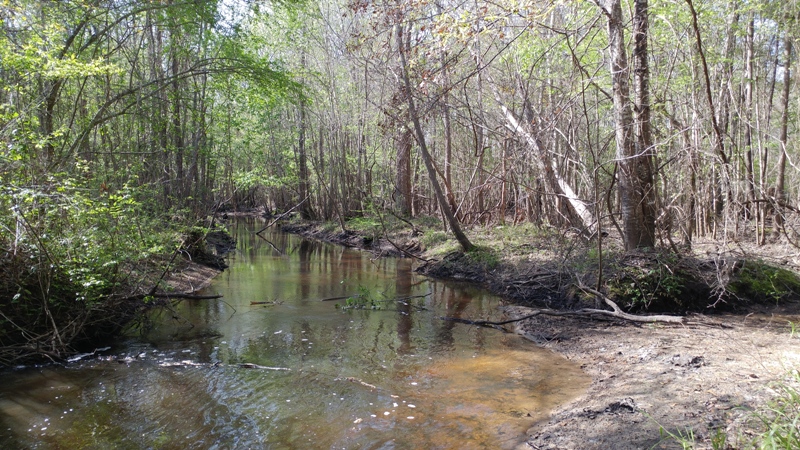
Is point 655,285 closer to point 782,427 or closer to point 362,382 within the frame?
point 362,382

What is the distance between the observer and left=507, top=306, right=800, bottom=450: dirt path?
385 centimetres

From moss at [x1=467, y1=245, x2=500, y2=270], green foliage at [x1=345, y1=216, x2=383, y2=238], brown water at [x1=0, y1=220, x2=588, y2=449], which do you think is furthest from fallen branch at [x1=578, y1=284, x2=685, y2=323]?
green foliage at [x1=345, y1=216, x2=383, y2=238]

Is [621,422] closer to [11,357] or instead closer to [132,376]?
[132,376]

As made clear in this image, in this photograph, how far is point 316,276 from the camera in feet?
44.0

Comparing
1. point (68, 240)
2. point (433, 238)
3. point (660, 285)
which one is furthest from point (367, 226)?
point (68, 240)

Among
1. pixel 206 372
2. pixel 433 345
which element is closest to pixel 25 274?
pixel 206 372

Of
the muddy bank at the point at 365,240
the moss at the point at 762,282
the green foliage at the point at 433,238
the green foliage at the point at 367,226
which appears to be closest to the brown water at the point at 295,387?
the moss at the point at 762,282

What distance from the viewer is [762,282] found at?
838 centimetres

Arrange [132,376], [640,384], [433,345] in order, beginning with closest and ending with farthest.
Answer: [640,384]
[132,376]
[433,345]

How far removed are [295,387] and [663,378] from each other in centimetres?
398

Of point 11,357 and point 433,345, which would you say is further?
point 433,345

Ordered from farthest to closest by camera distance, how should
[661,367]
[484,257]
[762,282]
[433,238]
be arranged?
[433,238] < [484,257] < [762,282] < [661,367]

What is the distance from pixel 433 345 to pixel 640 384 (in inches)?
115

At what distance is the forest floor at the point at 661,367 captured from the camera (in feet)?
12.4
